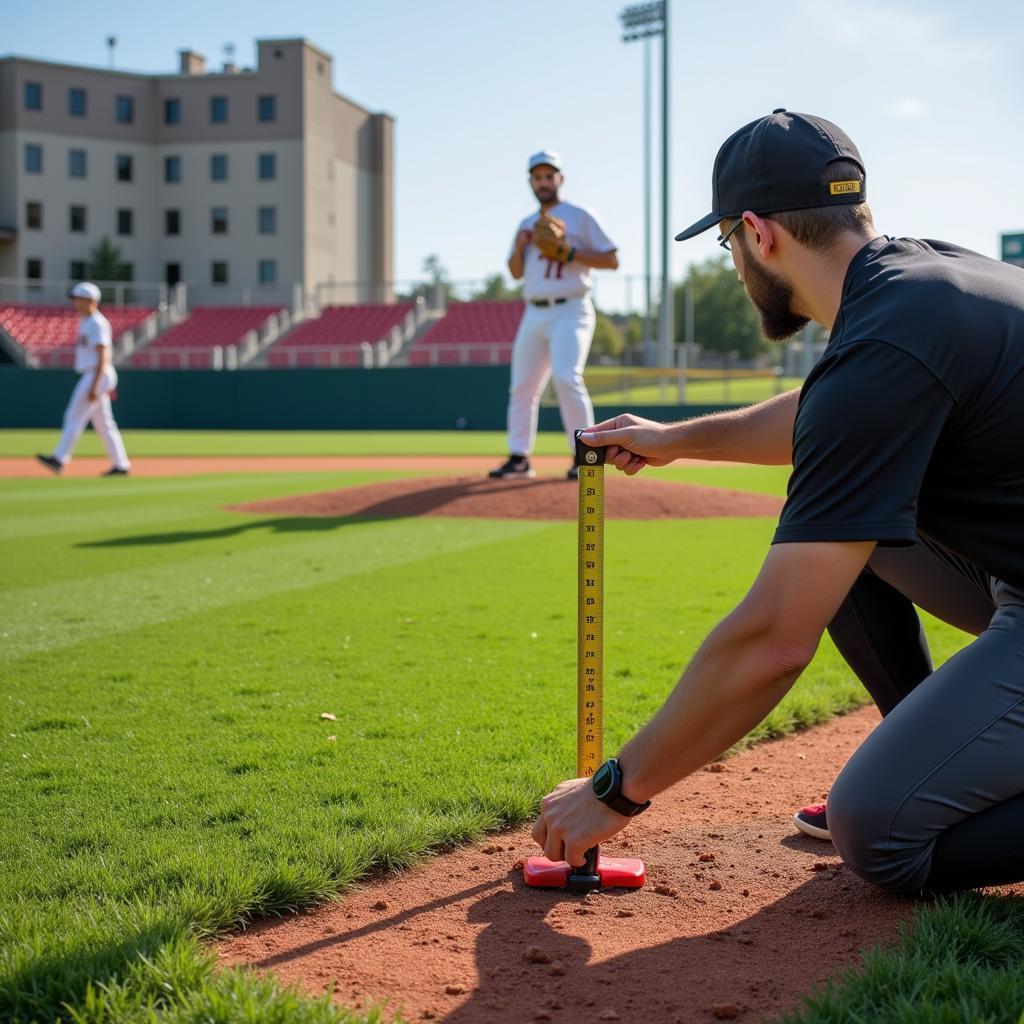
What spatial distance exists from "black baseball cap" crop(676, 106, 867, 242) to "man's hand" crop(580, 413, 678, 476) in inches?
27.0

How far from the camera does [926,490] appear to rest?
247cm

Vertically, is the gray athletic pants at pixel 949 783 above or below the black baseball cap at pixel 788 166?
below

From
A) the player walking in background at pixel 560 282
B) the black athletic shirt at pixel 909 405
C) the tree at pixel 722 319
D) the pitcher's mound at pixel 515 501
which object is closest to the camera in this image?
the black athletic shirt at pixel 909 405

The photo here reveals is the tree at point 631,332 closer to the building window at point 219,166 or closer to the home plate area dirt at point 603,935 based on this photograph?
the building window at point 219,166

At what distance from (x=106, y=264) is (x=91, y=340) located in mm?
45997

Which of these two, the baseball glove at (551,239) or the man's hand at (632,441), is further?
the baseball glove at (551,239)

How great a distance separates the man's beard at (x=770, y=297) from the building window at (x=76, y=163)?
63.1 meters

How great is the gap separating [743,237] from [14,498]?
1272 cm

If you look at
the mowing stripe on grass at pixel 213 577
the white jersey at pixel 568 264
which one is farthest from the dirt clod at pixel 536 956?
the white jersey at pixel 568 264

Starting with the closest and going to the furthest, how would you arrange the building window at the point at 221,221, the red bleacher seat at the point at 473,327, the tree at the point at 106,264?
the red bleacher seat at the point at 473,327 → the tree at the point at 106,264 → the building window at the point at 221,221

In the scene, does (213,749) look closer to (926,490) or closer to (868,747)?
(868,747)

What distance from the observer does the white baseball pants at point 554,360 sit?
11469 millimetres

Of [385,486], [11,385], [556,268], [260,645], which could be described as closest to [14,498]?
[385,486]

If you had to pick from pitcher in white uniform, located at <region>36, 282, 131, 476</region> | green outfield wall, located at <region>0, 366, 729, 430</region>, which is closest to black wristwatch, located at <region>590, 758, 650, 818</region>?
pitcher in white uniform, located at <region>36, 282, 131, 476</region>
